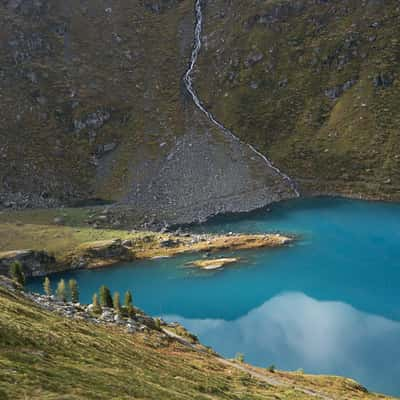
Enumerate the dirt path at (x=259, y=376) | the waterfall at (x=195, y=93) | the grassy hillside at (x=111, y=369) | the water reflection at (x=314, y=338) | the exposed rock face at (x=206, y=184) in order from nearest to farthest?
the grassy hillside at (x=111, y=369), the dirt path at (x=259, y=376), the water reflection at (x=314, y=338), the exposed rock face at (x=206, y=184), the waterfall at (x=195, y=93)

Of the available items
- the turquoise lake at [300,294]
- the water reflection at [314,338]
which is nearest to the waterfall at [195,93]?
the turquoise lake at [300,294]

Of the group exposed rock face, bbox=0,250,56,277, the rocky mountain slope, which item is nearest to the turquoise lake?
exposed rock face, bbox=0,250,56,277

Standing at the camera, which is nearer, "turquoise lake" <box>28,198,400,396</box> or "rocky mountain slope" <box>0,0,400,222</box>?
"turquoise lake" <box>28,198,400,396</box>

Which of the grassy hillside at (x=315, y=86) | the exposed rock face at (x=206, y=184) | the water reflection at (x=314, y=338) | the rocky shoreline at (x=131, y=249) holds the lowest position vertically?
the water reflection at (x=314, y=338)

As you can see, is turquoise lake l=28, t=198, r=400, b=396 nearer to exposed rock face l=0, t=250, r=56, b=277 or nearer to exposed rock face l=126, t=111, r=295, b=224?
exposed rock face l=0, t=250, r=56, b=277

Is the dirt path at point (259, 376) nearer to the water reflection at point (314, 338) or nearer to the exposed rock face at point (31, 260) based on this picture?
the water reflection at point (314, 338)

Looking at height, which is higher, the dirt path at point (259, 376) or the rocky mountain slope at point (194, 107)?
the rocky mountain slope at point (194, 107)
